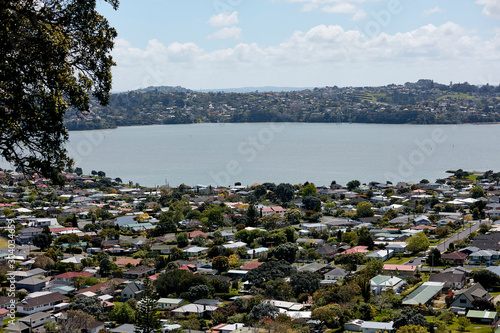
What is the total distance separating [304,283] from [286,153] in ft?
169

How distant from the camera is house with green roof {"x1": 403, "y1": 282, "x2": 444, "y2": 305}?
1599cm

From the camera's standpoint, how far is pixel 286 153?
225 ft

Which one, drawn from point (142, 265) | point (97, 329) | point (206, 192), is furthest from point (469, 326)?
point (206, 192)

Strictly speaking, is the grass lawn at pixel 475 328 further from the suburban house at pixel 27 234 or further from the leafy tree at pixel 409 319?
the suburban house at pixel 27 234

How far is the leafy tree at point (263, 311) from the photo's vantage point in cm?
1483

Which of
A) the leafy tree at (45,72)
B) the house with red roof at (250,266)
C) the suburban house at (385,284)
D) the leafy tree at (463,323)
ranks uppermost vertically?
the leafy tree at (45,72)

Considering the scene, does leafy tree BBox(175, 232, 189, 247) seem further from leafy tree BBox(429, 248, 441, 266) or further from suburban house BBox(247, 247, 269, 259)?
leafy tree BBox(429, 248, 441, 266)

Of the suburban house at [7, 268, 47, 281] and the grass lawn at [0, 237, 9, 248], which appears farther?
the grass lawn at [0, 237, 9, 248]

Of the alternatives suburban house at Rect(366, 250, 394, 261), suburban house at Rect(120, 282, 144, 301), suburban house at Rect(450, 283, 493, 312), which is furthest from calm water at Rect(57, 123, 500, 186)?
suburban house at Rect(450, 283, 493, 312)

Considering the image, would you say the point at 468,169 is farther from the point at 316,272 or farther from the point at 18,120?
the point at 18,120

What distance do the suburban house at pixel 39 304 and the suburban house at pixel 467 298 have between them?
38.6ft

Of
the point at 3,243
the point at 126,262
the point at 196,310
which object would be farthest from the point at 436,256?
the point at 3,243

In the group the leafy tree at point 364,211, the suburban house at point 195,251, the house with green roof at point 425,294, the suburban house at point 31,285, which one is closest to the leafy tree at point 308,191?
the leafy tree at point 364,211

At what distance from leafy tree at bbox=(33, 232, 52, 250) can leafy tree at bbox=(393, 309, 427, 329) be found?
1679cm
